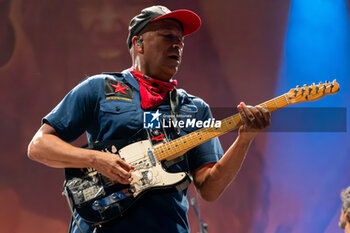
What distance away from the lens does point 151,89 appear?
2135 mm

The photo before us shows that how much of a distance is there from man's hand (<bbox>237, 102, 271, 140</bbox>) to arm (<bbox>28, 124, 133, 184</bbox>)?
58 centimetres

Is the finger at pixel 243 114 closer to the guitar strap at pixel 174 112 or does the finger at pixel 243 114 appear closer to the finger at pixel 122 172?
the guitar strap at pixel 174 112

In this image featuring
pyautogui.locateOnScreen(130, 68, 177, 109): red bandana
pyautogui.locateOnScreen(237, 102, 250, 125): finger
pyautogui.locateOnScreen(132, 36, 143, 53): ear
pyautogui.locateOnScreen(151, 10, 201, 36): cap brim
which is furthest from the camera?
pyautogui.locateOnScreen(132, 36, 143, 53): ear

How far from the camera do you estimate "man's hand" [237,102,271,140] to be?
1.93 meters

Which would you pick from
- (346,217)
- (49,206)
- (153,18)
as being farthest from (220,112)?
(49,206)

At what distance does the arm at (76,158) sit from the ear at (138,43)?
0.70 meters

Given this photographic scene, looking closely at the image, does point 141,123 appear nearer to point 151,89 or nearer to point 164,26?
point 151,89

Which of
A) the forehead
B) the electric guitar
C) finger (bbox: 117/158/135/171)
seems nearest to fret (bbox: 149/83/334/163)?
the electric guitar

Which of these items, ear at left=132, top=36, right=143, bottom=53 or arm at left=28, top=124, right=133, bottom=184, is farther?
ear at left=132, top=36, right=143, bottom=53

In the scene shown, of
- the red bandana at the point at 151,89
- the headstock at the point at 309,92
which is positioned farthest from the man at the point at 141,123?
the headstock at the point at 309,92

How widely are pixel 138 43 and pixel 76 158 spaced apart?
31.2 inches

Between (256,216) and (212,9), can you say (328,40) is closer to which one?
(212,9)

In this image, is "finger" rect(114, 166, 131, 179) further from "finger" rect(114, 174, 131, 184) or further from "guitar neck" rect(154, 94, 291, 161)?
"guitar neck" rect(154, 94, 291, 161)

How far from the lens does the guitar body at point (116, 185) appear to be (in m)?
1.86
